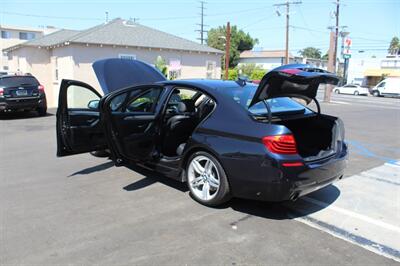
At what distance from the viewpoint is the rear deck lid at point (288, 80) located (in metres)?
3.71

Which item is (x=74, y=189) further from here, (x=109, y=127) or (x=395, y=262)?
(x=395, y=262)

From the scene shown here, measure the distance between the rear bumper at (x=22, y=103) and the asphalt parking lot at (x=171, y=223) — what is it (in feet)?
24.2

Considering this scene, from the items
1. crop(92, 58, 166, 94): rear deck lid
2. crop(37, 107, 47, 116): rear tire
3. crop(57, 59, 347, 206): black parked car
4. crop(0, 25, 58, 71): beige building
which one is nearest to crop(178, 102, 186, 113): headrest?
crop(57, 59, 347, 206): black parked car

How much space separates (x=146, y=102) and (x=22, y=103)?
8947 millimetres

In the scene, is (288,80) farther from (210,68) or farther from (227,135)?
(210,68)

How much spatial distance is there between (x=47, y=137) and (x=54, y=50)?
1234cm

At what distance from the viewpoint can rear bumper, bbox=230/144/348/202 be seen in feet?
11.9

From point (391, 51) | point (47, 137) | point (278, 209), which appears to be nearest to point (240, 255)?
point (278, 209)

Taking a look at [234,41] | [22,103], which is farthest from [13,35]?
[22,103]

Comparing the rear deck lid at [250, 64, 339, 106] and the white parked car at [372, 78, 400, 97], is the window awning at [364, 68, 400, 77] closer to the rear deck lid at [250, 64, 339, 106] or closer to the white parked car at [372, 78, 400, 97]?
the white parked car at [372, 78, 400, 97]

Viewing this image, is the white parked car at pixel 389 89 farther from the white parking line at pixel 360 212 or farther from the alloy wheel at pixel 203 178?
the alloy wheel at pixel 203 178

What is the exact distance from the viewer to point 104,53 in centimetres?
1852

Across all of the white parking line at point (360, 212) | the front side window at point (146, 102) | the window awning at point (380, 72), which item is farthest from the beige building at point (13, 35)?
the white parking line at point (360, 212)

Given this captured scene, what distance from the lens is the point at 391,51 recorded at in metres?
92.4
